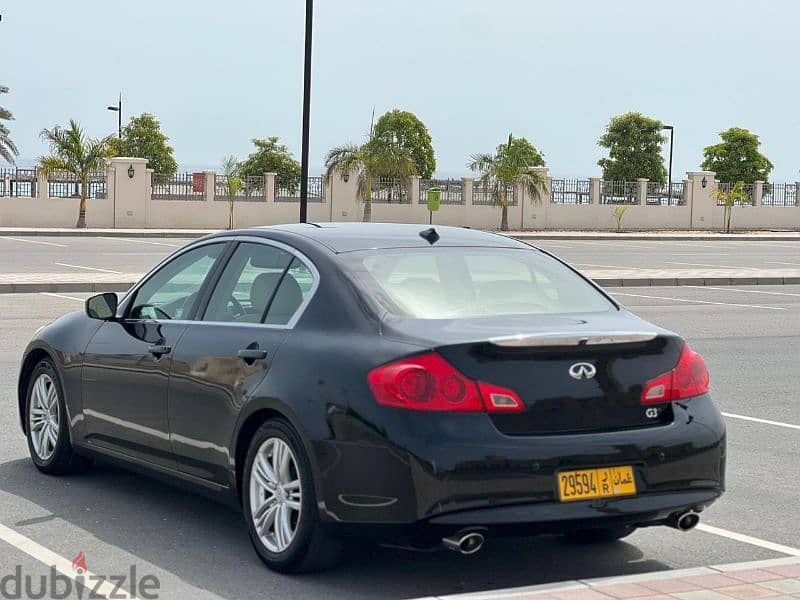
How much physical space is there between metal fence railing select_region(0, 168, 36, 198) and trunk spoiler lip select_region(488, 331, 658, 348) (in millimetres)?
48075

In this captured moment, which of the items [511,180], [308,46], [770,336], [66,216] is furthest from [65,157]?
[770,336]

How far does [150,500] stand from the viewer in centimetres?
773

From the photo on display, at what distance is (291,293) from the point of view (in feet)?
21.8

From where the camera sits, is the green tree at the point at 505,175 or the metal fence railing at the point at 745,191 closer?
the green tree at the point at 505,175

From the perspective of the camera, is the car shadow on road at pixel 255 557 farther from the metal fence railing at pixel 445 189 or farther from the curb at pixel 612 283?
the metal fence railing at pixel 445 189

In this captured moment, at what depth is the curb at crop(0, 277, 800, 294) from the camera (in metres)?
22.8

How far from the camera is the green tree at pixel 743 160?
279 feet

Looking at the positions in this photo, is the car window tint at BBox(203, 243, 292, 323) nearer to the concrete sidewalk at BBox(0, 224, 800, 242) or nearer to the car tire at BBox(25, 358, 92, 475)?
the car tire at BBox(25, 358, 92, 475)

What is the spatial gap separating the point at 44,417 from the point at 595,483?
151 inches

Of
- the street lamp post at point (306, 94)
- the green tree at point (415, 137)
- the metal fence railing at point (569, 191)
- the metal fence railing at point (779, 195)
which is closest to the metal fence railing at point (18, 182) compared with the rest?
the metal fence railing at point (569, 191)

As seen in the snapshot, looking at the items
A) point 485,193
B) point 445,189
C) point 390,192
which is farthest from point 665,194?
point 390,192

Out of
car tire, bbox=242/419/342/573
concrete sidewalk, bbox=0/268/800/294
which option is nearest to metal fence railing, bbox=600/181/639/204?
concrete sidewalk, bbox=0/268/800/294

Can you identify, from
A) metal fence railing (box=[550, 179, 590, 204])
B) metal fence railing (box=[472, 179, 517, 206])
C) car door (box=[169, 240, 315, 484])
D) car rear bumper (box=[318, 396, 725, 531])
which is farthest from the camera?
metal fence railing (box=[550, 179, 590, 204])

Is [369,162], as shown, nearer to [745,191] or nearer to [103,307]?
[745,191]
